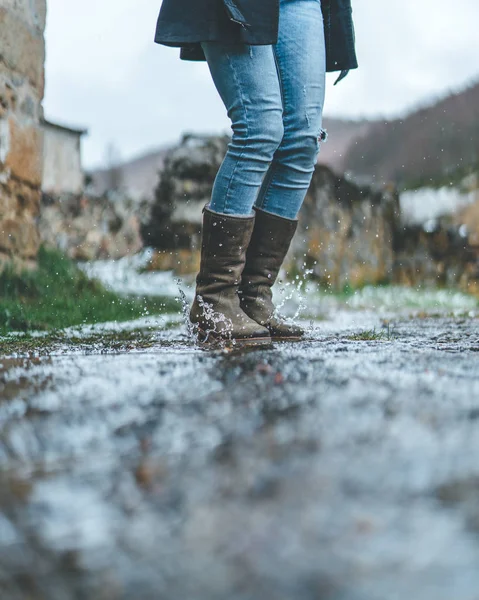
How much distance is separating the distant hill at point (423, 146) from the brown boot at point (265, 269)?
7022 mm

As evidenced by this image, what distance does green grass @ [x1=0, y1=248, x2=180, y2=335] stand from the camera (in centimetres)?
275

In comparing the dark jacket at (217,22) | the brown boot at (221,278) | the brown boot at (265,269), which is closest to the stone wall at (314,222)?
the brown boot at (265,269)

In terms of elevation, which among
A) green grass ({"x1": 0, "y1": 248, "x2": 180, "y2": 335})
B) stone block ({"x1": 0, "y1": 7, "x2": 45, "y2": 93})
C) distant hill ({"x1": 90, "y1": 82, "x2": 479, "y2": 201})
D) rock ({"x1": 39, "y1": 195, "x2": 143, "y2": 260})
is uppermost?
distant hill ({"x1": 90, "y1": 82, "x2": 479, "y2": 201})

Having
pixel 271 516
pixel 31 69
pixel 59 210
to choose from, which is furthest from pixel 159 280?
pixel 271 516

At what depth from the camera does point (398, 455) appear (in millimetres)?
714

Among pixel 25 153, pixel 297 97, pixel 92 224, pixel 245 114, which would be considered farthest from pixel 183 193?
pixel 245 114

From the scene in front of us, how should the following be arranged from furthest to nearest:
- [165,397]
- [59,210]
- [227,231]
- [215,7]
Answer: [59,210] < [227,231] < [215,7] < [165,397]

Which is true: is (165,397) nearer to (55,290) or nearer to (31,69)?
(55,290)

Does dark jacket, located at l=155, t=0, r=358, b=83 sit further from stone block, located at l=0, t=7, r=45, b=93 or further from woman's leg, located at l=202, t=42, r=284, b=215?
stone block, located at l=0, t=7, r=45, b=93

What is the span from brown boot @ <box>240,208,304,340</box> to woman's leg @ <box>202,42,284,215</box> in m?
0.21

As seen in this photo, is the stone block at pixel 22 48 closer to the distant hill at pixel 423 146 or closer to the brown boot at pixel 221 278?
the brown boot at pixel 221 278

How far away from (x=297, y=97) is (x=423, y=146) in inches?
344

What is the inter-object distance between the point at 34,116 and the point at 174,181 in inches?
120

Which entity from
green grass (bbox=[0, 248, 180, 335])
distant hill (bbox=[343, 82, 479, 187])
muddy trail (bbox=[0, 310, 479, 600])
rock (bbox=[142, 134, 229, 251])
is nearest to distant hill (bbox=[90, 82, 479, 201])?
distant hill (bbox=[343, 82, 479, 187])
